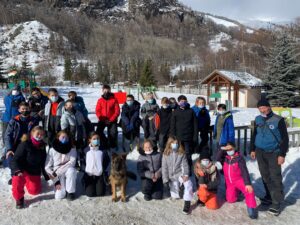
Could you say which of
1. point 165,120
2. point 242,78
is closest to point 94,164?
point 165,120

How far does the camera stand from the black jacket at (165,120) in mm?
7289

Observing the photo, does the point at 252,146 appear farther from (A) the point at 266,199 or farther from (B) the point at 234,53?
(B) the point at 234,53

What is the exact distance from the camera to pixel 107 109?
7.70 meters

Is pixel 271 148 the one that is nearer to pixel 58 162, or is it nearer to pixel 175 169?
pixel 175 169

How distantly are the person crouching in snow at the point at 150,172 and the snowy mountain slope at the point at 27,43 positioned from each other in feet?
350

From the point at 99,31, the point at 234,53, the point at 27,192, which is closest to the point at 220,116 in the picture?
the point at 27,192

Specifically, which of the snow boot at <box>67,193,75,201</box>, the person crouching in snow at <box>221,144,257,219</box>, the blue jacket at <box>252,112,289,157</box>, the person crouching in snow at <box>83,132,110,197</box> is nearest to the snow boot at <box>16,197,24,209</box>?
the snow boot at <box>67,193,75,201</box>

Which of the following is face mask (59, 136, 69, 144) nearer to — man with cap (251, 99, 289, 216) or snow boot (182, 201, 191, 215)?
snow boot (182, 201, 191, 215)

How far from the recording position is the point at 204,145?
7.95 m

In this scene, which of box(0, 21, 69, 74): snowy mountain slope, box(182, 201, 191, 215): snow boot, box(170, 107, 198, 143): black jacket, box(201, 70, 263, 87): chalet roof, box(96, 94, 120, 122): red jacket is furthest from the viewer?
box(0, 21, 69, 74): snowy mountain slope

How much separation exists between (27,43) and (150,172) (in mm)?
124873

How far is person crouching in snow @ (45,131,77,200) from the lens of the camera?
19.4 ft

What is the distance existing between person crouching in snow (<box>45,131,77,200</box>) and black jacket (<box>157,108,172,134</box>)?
2118 millimetres

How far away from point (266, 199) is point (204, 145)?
2.15 meters
